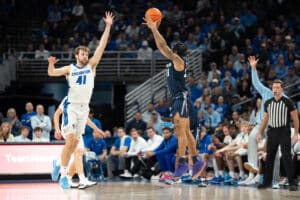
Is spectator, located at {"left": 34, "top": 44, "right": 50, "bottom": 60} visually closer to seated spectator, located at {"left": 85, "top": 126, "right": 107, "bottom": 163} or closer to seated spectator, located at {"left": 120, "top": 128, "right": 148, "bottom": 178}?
seated spectator, located at {"left": 85, "top": 126, "right": 107, "bottom": 163}

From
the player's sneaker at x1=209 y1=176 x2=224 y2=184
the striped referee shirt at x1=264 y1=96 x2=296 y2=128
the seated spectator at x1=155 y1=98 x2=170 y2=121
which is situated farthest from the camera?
the seated spectator at x1=155 y1=98 x2=170 y2=121

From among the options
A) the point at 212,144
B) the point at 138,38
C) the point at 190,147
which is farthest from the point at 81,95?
the point at 138,38

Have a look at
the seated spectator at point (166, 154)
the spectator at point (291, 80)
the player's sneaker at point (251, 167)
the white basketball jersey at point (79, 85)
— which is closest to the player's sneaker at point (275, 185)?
the player's sneaker at point (251, 167)

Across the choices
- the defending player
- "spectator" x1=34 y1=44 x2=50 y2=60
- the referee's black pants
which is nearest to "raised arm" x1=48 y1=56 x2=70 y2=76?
the defending player

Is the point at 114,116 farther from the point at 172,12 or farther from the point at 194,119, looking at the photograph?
the point at 194,119

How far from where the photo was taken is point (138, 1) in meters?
23.0

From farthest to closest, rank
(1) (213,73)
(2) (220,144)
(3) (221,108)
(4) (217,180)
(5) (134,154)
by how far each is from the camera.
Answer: (1) (213,73) < (3) (221,108) < (5) (134,154) < (2) (220,144) < (4) (217,180)

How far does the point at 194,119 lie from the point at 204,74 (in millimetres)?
7152

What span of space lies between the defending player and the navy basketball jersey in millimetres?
1243

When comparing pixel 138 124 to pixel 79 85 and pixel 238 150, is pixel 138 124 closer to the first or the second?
pixel 238 150

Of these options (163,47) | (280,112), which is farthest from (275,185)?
(163,47)

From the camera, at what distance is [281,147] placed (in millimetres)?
Answer: 10586

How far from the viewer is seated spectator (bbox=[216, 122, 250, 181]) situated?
12.6 metres

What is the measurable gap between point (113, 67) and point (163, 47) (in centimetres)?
1062
